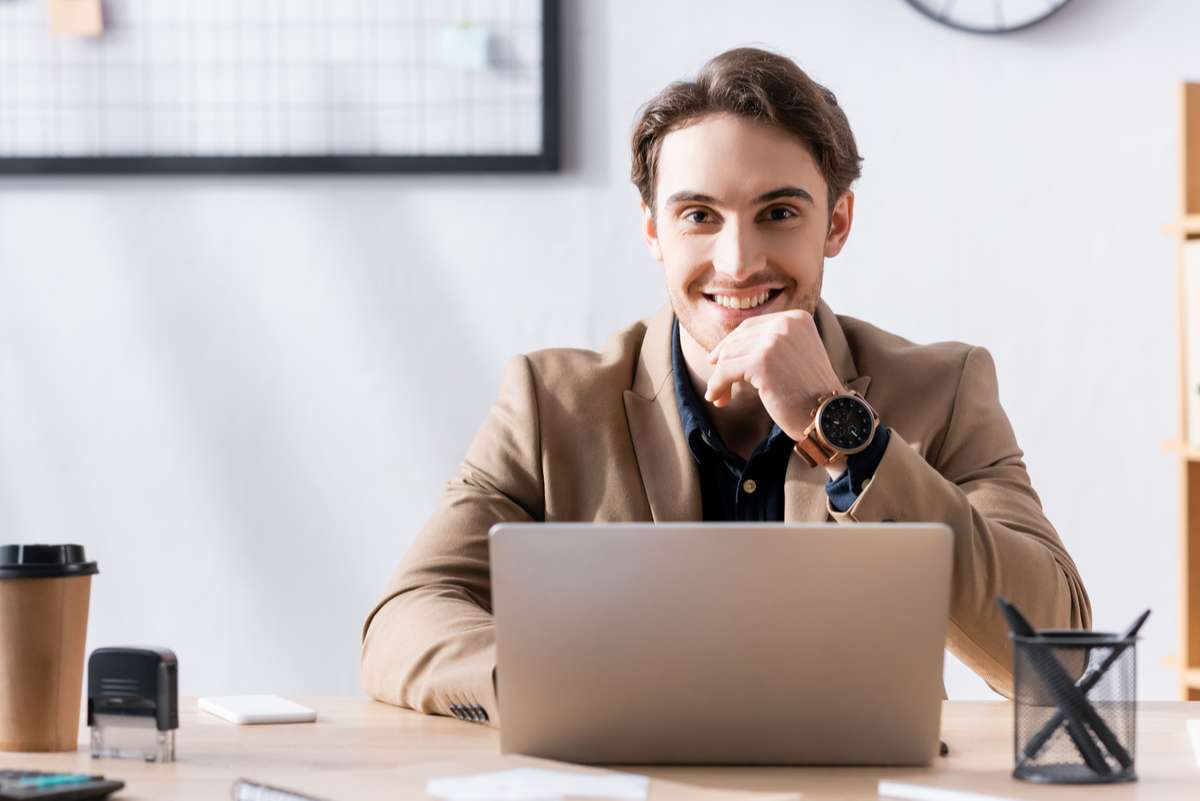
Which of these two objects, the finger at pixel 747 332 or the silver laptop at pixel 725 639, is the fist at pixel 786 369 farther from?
the silver laptop at pixel 725 639

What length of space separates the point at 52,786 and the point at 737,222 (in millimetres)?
1036

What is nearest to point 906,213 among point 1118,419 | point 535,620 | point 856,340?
point 1118,419

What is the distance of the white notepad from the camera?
124 centimetres

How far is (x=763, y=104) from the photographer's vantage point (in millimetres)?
1696

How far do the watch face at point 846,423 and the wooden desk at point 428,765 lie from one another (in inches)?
11.3

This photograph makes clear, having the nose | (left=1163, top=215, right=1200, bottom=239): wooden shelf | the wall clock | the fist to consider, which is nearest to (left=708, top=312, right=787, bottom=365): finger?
the fist

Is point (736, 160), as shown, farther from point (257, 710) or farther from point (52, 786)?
point (52, 786)

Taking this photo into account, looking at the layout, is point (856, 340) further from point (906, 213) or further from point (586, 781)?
point (586, 781)

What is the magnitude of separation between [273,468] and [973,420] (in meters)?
1.33

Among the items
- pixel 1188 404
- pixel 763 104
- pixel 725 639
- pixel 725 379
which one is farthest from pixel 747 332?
pixel 1188 404

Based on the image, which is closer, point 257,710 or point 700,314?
point 257,710

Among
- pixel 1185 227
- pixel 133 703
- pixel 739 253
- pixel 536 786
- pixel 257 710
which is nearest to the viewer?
pixel 536 786

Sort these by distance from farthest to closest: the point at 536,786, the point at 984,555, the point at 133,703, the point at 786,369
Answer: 1. the point at 786,369
2. the point at 984,555
3. the point at 133,703
4. the point at 536,786

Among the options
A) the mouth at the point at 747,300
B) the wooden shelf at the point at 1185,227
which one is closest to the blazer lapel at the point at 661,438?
the mouth at the point at 747,300
